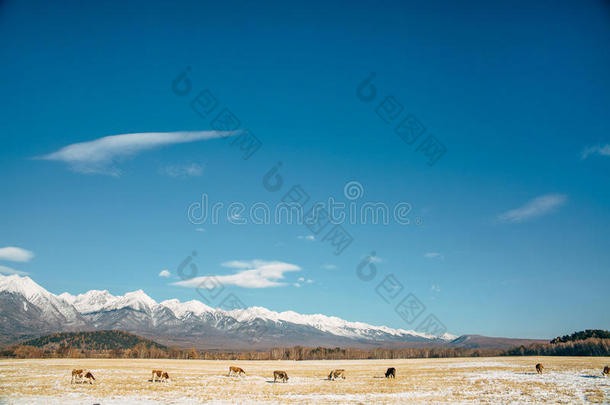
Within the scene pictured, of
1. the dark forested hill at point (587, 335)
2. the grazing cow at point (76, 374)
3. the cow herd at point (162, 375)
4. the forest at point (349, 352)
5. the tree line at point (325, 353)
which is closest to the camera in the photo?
the grazing cow at point (76, 374)

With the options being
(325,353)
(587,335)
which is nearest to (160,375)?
(325,353)

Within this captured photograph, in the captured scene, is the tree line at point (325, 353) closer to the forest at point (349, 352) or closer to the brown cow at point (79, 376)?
→ the forest at point (349, 352)

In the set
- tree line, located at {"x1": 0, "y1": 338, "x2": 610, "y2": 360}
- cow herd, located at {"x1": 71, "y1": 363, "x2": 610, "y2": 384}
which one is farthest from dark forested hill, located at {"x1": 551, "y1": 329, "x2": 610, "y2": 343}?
cow herd, located at {"x1": 71, "y1": 363, "x2": 610, "y2": 384}

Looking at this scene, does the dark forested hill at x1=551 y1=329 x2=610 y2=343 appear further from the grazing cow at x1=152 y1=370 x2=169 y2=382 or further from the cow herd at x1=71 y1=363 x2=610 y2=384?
the grazing cow at x1=152 y1=370 x2=169 y2=382

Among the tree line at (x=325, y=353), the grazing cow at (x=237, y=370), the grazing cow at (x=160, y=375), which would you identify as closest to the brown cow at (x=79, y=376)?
the grazing cow at (x=160, y=375)

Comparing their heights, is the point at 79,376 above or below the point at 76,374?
below

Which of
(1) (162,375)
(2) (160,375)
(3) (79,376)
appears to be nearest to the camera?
(3) (79,376)

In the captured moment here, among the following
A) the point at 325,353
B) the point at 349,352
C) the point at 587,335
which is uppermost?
the point at 587,335

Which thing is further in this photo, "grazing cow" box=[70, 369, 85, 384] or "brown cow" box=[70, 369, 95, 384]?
"grazing cow" box=[70, 369, 85, 384]

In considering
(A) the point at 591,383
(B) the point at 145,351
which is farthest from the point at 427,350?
(A) the point at 591,383

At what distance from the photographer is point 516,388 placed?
34.7m

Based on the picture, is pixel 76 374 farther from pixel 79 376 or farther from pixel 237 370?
pixel 237 370

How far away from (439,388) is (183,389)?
23.3 m

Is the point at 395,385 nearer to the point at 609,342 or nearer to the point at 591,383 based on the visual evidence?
the point at 591,383
